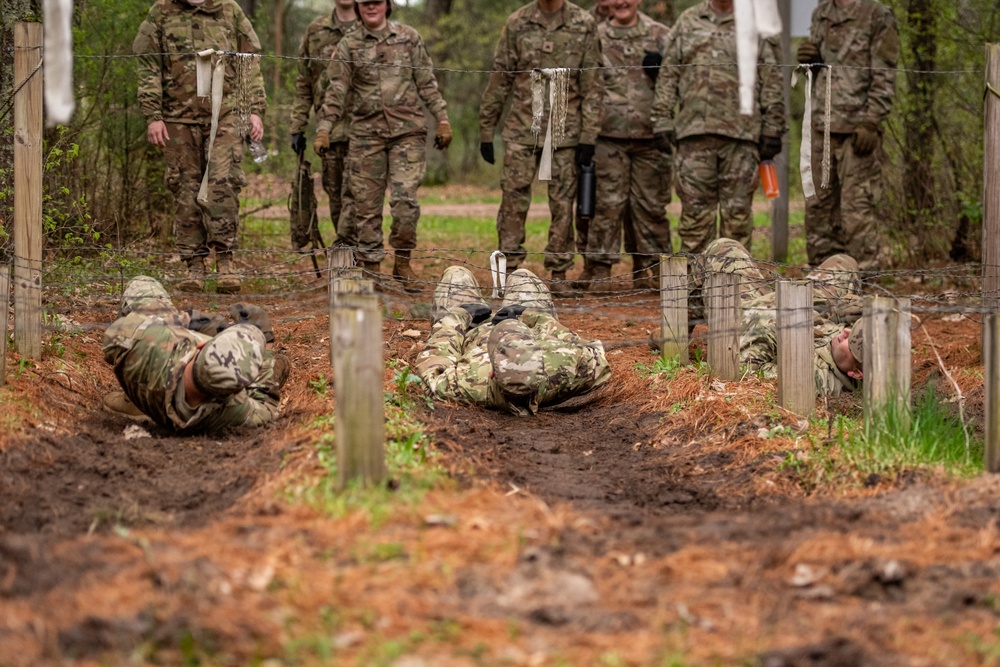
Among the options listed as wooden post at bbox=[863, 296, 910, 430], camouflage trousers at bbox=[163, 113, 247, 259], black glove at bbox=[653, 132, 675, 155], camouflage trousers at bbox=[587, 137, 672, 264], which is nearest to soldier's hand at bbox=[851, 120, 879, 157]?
black glove at bbox=[653, 132, 675, 155]

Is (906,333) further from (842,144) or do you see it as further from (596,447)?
(842,144)

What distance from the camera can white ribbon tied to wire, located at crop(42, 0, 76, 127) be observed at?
18.1 feet

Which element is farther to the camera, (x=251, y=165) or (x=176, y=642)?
(x=251, y=165)

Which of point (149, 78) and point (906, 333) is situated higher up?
point (149, 78)

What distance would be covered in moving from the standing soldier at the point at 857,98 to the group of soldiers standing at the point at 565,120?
1 centimetres

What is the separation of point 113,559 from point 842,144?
7711mm

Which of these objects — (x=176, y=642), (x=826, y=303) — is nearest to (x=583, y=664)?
(x=176, y=642)

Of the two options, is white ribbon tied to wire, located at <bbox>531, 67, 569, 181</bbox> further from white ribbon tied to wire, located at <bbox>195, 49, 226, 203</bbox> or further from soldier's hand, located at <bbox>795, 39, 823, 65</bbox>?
white ribbon tied to wire, located at <bbox>195, 49, 226, 203</bbox>

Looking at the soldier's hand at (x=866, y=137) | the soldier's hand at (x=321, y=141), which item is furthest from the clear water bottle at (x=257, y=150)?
the soldier's hand at (x=866, y=137)

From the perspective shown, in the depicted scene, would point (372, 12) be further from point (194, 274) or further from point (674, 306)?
point (674, 306)

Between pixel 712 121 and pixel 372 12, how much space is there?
291 cm

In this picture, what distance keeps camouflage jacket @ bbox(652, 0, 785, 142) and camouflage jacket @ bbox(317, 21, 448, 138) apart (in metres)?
1.97

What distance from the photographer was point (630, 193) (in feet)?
35.9

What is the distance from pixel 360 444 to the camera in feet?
15.6
